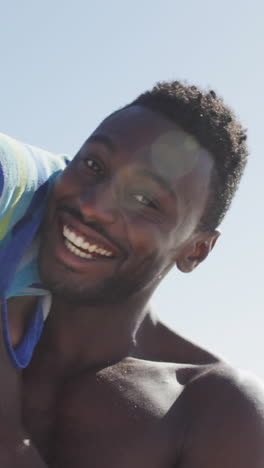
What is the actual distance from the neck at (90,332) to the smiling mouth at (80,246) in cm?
30

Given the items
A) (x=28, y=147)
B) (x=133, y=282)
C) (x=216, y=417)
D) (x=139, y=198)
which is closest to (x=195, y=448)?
(x=216, y=417)

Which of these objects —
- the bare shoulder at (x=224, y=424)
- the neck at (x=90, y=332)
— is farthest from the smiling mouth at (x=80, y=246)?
the bare shoulder at (x=224, y=424)

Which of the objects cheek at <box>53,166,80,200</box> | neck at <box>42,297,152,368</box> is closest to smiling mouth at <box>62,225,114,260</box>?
cheek at <box>53,166,80,200</box>

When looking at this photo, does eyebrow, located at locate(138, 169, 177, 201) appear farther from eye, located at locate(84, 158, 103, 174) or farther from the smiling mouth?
the smiling mouth

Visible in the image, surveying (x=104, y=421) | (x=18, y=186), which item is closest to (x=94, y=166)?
(x=18, y=186)

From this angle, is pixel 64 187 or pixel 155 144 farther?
pixel 155 144

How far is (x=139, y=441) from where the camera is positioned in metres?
2.74

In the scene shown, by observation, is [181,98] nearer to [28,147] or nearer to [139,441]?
[28,147]

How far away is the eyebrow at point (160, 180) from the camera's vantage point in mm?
2678

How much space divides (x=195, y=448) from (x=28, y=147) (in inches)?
46.1

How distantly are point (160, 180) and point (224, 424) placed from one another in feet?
2.83

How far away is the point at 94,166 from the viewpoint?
271 centimetres

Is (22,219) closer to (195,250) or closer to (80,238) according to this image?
(80,238)

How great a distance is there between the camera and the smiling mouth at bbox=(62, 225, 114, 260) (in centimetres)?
259
